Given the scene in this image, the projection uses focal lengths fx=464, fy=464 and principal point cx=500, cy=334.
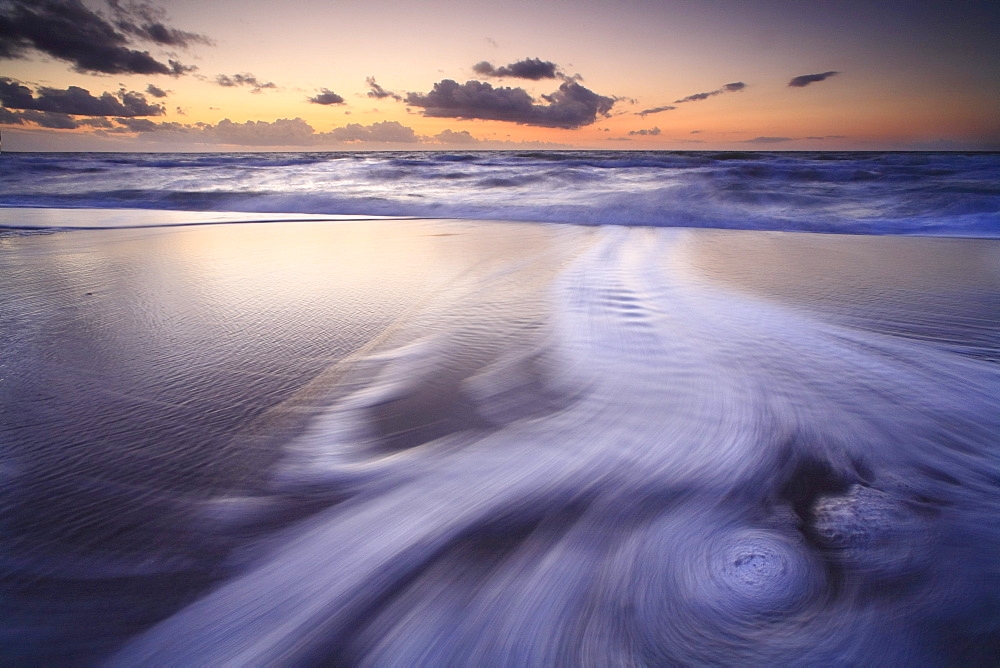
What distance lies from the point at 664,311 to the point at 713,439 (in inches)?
48.7

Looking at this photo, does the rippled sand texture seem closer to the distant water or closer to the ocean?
the ocean

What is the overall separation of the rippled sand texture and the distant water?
4985 millimetres

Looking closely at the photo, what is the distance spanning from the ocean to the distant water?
447cm

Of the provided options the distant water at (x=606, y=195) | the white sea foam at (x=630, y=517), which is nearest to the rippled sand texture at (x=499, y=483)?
the white sea foam at (x=630, y=517)

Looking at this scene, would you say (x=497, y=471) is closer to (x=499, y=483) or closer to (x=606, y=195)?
(x=499, y=483)

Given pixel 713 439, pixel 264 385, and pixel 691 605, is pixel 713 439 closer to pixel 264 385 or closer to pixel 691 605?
pixel 691 605

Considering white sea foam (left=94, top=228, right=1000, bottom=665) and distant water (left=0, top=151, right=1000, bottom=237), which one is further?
distant water (left=0, top=151, right=1000, bottom=237)

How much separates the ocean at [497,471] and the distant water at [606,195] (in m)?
4.47

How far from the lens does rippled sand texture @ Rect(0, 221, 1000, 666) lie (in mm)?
892

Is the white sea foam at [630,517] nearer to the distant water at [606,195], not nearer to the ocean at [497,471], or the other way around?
the ocean at [497,471]

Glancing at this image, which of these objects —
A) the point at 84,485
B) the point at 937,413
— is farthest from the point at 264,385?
the point at 937,413

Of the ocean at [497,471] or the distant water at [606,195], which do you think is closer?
the ocean at [497,471]

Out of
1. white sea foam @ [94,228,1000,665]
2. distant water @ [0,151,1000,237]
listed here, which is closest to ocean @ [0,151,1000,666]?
white sea foam @ [94,228,1000,665]

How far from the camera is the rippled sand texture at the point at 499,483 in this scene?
892mm
